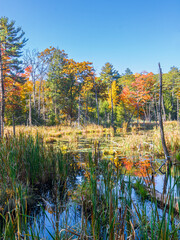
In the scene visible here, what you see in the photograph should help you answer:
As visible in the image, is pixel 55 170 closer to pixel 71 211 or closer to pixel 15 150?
pixel 15 150

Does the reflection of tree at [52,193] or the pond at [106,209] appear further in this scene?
the reflection of tree at [52,193]

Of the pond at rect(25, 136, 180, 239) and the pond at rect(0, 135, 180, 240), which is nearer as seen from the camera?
the pond at rect(0, 135, 180, 240)

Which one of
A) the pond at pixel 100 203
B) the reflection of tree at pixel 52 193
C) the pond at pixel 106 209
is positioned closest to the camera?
the pond at pixel 106 209

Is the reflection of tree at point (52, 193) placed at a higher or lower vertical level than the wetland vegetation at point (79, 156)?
lower

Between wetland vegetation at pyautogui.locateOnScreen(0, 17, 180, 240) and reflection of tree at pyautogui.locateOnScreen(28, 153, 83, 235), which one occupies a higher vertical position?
wetland vegetation at pyautogui.locateOnScreen(0, 17, 180, 240)

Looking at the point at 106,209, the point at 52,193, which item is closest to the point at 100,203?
the point at 106,209

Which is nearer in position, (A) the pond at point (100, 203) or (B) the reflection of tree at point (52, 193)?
(A) the pond at point (100, 203)

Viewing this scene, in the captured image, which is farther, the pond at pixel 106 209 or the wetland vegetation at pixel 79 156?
the wetland vegetation at pixel 79 156

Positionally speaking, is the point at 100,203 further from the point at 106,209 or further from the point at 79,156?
the point at 79,156

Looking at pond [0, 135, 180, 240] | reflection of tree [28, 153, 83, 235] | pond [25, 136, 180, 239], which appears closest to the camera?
pond [0, 135, 180, 240]

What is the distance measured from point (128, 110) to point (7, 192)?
23357 millimetres

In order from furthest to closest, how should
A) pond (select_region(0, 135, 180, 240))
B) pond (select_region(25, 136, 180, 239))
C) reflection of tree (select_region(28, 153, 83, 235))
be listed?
reflection of tree (select_region(28, 153, 83, 235)) → pond (select_region(25, 136, 180, 239)) → pond (select_region(0, 135, 180, 240))

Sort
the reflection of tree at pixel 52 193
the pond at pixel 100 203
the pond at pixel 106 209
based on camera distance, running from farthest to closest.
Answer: the reflection of tree at pixel 52 193 < the pond at pixel 100 203 < the pond at pixel 106 209

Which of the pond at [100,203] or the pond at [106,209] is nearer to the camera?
the pond at [106,209]
